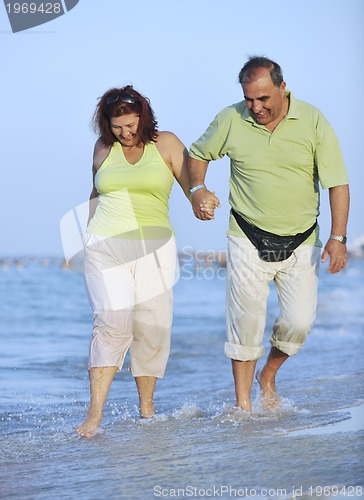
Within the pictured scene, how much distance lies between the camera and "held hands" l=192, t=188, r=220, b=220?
15.9ft

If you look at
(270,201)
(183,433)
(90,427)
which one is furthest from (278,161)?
(90,427)

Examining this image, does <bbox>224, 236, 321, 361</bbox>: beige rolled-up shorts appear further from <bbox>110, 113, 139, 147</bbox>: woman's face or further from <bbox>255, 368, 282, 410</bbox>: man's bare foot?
<bbox>110, 113, 139, 147</bbox>: woman's face

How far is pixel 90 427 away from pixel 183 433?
49 centimetres

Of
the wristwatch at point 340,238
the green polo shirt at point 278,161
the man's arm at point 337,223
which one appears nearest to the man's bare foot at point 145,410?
the green polo shirt at point 278,161

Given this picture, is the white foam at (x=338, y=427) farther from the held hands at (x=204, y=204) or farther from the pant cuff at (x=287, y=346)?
the held hands at (x=204, y=204)

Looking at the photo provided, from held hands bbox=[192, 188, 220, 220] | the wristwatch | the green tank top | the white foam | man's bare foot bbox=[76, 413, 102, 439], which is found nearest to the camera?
the white foam

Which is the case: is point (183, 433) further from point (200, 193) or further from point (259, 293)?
point (200, 193)

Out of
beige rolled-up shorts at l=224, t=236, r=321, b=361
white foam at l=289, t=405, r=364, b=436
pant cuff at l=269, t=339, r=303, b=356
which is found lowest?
white foam at l=289, t=405, r=364, b=436

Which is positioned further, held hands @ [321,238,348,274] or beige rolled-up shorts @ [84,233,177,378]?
held hands @ [321,238,348,274]

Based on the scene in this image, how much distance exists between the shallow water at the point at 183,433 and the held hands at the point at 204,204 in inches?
44.3

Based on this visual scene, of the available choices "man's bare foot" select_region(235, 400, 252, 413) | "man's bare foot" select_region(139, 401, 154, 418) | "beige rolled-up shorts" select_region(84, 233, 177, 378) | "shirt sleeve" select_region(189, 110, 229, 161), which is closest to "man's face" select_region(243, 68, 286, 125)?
"shirt sleeve" select_region(189, 110, 229, 161)

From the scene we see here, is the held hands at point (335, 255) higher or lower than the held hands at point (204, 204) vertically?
lower

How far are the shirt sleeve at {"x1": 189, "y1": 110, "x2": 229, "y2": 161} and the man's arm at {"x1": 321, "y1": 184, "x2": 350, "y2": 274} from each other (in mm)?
666

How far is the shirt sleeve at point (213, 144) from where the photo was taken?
5.15 meters
